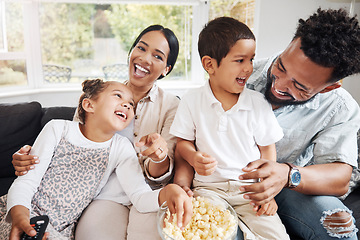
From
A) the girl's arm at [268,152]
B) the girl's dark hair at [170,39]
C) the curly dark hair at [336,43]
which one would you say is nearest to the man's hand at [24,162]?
the girl's dark hair at [170,39]

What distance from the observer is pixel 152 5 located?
12.6 feet

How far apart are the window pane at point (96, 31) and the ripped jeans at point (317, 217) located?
312 centimetres

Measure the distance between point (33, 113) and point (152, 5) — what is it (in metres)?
2.52

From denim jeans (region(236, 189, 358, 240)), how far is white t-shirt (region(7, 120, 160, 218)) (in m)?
0.44

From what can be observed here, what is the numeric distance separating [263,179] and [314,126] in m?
0.49

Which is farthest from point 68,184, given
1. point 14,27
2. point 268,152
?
point 14,27

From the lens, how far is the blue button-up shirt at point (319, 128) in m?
1.30

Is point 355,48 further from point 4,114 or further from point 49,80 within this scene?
point 49,80

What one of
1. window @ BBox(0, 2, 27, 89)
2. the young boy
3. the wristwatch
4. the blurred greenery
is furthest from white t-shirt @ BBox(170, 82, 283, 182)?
window @ BBox(0, 2, 27, 89)

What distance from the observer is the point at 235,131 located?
125 cm

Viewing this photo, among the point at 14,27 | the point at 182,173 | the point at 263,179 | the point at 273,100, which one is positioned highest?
the point at 14,27

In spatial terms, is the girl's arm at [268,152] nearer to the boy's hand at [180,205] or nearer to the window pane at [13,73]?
the boy's hand at [180,205]

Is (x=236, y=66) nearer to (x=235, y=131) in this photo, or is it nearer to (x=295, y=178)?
(x=235, y=131)

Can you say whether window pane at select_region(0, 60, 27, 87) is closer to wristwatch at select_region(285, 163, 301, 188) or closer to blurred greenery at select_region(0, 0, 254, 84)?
blurred greenery at select_region(0, 0, 254, 84)
